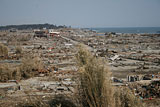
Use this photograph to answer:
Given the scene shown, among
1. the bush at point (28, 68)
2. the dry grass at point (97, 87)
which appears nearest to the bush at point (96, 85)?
the dry grass at point (97, 87)

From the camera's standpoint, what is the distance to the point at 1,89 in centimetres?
1005

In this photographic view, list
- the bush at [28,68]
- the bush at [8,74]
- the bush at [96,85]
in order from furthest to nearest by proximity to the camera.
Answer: the bush at [28,68], the bush at [8,74], the bush at [96,85]

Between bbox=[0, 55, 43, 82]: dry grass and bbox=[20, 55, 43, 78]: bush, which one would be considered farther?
bbox=[20, 55, 43, 78]: bush

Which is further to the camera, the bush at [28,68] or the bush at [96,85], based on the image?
the bush at [28,68]

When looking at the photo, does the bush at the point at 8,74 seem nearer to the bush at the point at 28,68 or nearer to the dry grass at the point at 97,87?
the bush at the point at 28,68

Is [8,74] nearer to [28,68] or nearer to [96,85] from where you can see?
[28,68]

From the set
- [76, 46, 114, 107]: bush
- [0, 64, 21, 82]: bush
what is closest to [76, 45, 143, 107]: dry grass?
[76, 46, 114, 107]: bush

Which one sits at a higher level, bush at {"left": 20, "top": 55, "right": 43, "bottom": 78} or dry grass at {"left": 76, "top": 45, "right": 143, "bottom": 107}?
dry grass at {"left": 76, "top": 45, "right": 143, "bottom": 107}

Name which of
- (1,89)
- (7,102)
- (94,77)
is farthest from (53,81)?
(94,77)

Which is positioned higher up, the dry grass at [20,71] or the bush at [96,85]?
the bush at [96,85]

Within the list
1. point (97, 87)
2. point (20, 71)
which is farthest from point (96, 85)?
point (20, 71)

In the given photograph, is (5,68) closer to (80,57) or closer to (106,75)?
(80,57)

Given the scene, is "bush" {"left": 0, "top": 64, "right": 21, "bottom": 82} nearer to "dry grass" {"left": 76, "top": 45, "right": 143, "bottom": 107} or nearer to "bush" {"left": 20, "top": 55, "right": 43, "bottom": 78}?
"bush" {"left": 20, "top": 55, "right": 43, "bottom": 78}

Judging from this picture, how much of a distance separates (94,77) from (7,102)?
5.07 m
